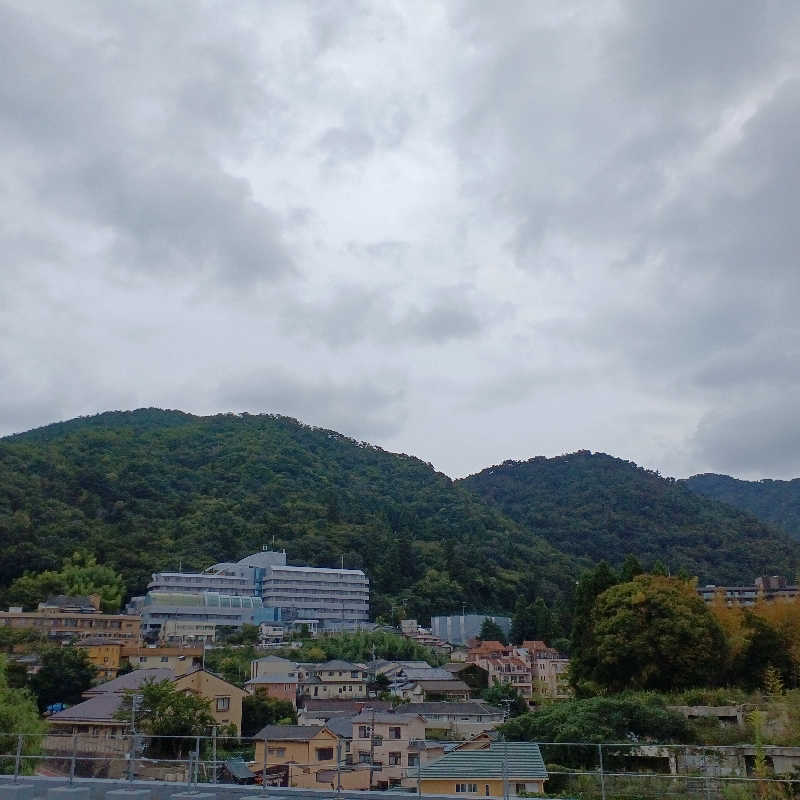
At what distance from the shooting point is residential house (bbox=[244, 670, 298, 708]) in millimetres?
30906

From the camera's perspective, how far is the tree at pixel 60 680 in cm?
2852

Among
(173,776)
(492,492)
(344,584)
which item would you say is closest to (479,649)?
(344,584)

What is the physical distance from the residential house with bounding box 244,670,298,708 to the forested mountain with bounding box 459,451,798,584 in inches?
1997

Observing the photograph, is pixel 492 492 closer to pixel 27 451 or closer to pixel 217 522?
pixel 217 522

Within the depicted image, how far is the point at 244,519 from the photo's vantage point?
6550 cm

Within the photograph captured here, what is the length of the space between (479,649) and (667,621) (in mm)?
26382

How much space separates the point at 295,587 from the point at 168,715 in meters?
39.2

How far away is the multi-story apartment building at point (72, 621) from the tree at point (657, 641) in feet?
89.3

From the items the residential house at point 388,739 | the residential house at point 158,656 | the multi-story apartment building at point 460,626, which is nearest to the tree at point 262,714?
the residential house at point 388,739

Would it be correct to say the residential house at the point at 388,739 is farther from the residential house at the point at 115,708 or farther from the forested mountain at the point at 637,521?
the forested mountain at the point at 637,521

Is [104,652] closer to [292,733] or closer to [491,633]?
[292,733]

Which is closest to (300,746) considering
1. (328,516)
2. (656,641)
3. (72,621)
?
(656,641)

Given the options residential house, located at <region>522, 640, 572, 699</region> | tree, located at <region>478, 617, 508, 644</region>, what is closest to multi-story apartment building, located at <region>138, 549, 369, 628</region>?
tree, located at <region>478, 617, 508, 644</region>

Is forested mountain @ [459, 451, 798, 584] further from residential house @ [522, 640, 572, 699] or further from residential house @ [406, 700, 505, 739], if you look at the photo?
residential house @ [406, 700, 505, 739]
